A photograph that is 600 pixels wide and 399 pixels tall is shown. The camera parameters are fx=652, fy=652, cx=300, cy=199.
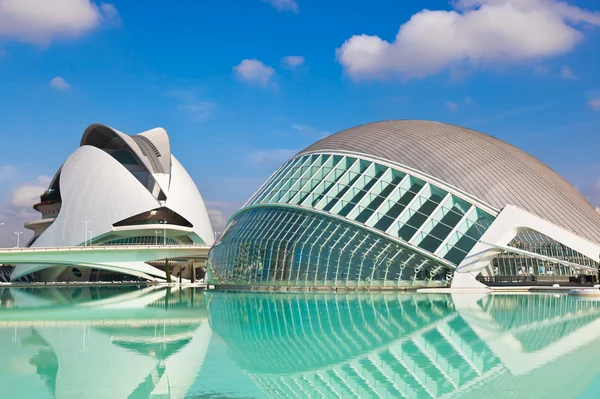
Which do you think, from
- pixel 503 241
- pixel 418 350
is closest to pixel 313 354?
pixel 418 350

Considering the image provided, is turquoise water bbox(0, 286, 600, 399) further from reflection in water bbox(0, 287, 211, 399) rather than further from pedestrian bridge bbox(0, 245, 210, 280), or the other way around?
pedestrian bridge bbox(0, 245, 210, 280)

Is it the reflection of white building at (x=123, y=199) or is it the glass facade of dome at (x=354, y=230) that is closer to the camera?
the glass facade of dome at (x=354, y=230)

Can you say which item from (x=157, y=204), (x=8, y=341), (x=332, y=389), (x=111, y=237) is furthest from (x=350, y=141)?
(x=111, y=237)

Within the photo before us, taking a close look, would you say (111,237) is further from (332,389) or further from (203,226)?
(332,389)

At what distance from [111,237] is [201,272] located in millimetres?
12825

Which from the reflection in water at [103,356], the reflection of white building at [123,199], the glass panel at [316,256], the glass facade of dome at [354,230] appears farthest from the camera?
the reflection of white building at [123,199]

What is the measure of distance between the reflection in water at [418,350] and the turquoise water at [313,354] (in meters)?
0.02

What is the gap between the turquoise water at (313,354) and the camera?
27.5 feet

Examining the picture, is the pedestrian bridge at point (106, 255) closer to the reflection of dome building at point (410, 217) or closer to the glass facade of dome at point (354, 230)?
the reflection of dome building at point (410, 217)

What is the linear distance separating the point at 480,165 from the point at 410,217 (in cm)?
506

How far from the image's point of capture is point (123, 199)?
2719 inches

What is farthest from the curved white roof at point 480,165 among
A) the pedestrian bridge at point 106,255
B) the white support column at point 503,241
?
the pedestrian bridge at point 106,255

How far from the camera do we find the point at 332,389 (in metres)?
8.52

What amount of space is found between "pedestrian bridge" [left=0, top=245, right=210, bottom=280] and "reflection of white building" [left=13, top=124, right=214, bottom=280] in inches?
422
